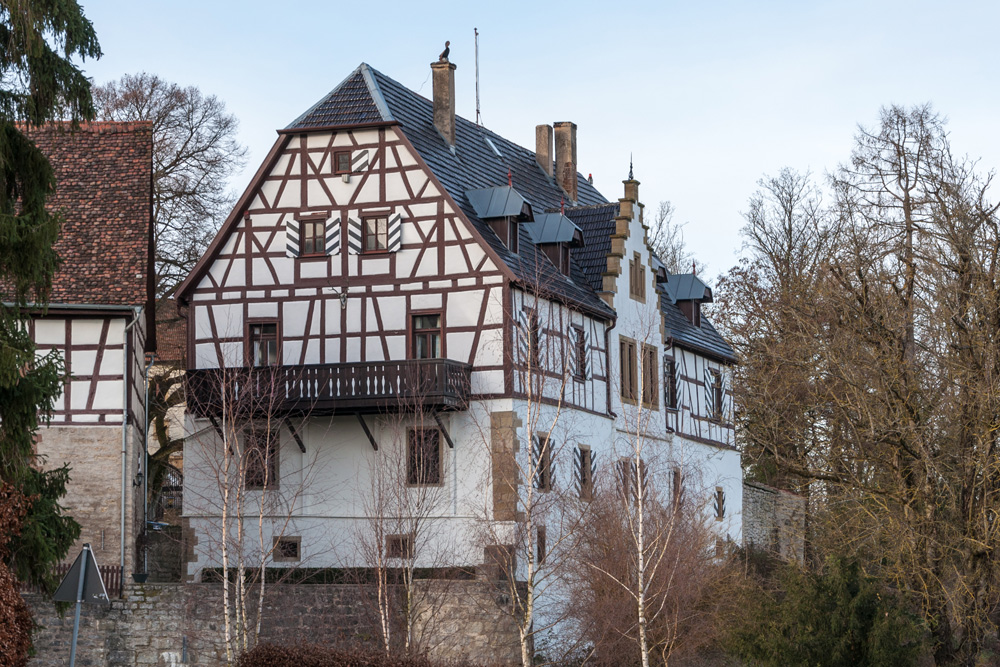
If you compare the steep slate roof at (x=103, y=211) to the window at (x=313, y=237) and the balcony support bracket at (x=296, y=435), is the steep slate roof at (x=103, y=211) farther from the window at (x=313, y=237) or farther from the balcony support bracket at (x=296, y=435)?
the balcony support bracket at (x=296, y=435)

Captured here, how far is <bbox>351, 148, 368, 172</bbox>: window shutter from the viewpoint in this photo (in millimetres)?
32344

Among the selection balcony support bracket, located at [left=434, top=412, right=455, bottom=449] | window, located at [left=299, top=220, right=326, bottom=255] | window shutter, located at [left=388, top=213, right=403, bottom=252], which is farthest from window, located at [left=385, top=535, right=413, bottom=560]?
window, located at [left=299, top=220, right=326, bottom=255]

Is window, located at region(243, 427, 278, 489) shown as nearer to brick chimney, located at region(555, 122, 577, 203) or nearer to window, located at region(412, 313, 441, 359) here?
window, located at region(412, 313, 441, 359)

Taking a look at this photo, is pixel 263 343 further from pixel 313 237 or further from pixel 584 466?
pixel 584 466

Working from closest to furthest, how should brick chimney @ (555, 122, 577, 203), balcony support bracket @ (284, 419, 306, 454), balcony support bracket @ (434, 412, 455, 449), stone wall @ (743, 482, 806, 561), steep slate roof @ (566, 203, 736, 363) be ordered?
1. balcony support bracket @ (434, 412, 455, 449)
2. balcony support bracket @ (284, 419, 306, 454)
3. steep slate roof @ (566, 203, 736, 363)
4. brick chimney @ (555, 122, 577, 203)
5. stone wall @ (743, 482, 806, 561)

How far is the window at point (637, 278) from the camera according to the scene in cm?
3628

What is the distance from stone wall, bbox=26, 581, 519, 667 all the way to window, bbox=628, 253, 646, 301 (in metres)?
10.5

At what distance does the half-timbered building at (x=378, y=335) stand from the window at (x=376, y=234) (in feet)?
0.14

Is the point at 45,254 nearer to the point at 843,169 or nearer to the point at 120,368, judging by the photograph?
the point at 120,368

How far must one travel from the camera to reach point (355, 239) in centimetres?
3219

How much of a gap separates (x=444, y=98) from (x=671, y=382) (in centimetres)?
895

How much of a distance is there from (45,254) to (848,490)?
46.1ft

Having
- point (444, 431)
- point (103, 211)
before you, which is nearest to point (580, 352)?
point (444, 431)

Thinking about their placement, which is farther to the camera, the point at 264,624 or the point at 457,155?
the point at 457,155
